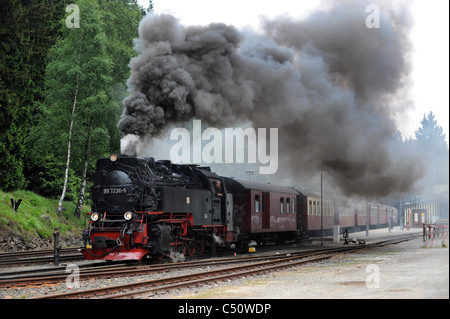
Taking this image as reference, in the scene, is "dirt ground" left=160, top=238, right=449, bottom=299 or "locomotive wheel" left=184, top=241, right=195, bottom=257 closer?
"dirt ground" left=160, top=238, right=449, bottom=299

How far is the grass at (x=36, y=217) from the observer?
2303 cm

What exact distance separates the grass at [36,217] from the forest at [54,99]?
1.88ft

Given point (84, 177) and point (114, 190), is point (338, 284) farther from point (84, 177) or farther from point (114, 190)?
point (84, 177)

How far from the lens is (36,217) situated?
998 inches

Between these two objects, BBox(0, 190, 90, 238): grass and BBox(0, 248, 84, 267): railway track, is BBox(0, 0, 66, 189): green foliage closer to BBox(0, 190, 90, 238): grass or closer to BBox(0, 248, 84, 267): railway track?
BBox(0, 190, 90, 238): grass

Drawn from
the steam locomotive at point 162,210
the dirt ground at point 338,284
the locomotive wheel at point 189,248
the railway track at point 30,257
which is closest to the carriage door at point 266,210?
the steam locomotive at point 162,210

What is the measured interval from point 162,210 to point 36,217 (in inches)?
501

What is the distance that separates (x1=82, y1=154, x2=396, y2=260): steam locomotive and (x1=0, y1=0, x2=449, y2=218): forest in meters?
10.0

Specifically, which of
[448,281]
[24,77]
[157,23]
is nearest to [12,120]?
[24,77]

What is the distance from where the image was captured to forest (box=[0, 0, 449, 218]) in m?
A: 26.0

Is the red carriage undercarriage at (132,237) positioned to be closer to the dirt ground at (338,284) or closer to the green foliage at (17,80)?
the dirt ground at (338,284)

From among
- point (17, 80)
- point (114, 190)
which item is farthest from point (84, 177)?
point (114, 190)

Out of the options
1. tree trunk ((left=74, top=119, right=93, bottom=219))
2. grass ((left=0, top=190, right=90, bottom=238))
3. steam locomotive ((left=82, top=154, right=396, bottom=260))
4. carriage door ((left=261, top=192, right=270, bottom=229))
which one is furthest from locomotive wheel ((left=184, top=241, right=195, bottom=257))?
tree trunk ((left=74, top=119, right=93, bottom=219))

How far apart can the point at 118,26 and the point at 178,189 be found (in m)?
23.0
